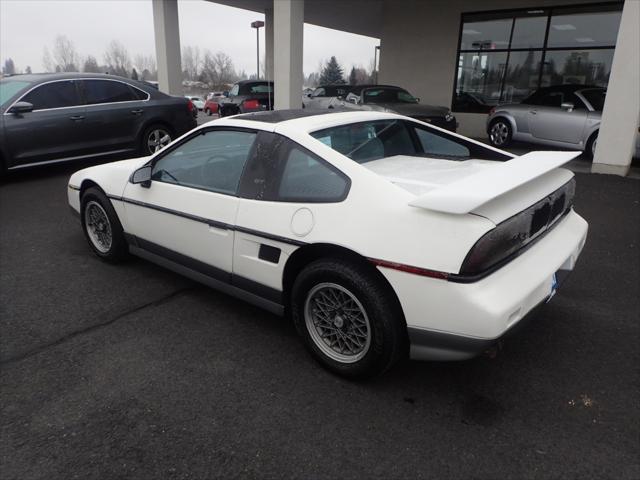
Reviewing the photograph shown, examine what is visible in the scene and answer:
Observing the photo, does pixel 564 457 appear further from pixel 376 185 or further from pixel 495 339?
pixel 376 185

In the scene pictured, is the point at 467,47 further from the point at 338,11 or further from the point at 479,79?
the point at 338,11

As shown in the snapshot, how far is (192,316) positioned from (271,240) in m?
1.08

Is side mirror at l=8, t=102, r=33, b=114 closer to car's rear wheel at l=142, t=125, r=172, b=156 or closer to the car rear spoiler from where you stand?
car's rear wheel at l=142, t=125, r=172, b=156

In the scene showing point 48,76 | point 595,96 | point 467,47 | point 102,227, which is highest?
point 467,47

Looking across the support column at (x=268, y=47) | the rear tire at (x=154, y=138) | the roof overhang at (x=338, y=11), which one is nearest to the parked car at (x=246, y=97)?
the support column at (x=268, y=47)

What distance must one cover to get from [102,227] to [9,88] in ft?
16.4

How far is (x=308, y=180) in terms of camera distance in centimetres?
277

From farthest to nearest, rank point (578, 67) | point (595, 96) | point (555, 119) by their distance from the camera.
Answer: point (578, 67)
point (555, 119)
point (595, 96)

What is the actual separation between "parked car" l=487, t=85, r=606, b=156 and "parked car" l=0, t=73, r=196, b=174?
719cm

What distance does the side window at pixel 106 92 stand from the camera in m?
8.17

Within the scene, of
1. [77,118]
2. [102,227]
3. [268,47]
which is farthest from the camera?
[268,47]

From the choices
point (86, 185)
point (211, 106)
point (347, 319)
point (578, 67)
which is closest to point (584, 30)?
point (578, 67)

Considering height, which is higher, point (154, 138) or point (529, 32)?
point (529, 32)

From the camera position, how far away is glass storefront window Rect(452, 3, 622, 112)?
1272cm
